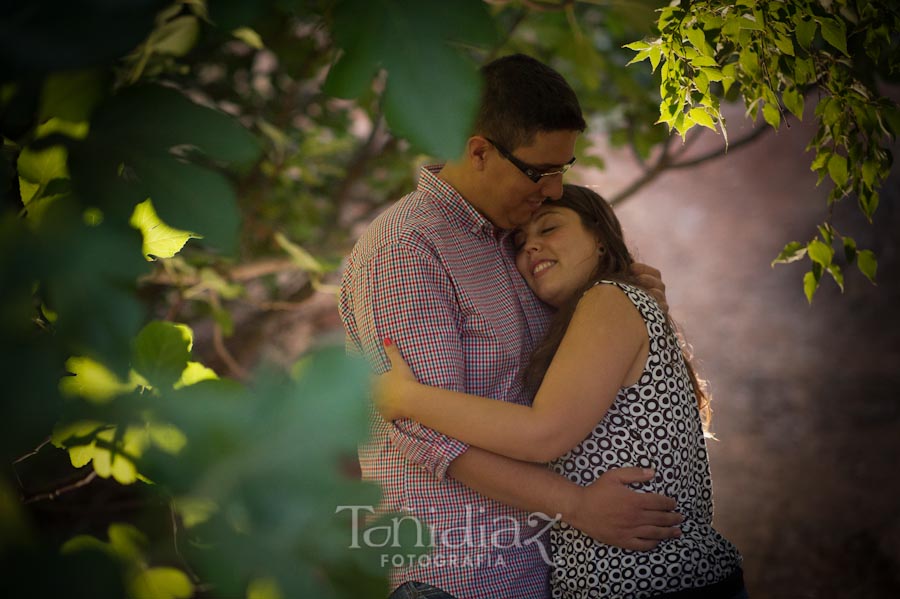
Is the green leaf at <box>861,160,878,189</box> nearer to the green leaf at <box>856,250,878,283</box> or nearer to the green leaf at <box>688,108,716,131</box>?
the green leaf at <box>856,250,878,283</box>

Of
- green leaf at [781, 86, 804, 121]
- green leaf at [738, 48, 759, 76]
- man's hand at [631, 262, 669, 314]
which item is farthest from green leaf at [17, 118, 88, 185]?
man's hand at [631, 262, 669, 314]

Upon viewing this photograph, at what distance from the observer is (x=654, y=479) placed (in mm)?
1720

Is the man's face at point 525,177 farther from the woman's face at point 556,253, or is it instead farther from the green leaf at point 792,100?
the green leaf at point 792,100

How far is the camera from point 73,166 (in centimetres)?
47

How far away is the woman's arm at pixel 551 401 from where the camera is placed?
1567mm

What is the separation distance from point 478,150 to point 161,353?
4.57 ft

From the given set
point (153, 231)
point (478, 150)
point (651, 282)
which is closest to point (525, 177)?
point (478, 150)

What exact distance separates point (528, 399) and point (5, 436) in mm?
1537

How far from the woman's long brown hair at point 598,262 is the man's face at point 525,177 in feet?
0.37

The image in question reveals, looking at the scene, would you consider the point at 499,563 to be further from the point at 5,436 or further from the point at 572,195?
the point at 5,436

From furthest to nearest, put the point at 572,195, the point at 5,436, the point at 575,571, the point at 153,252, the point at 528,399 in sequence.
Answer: the point at 572,195 < the point at 528,399 < the point at 575,571 < the point at 153,252 < the point at 5,436

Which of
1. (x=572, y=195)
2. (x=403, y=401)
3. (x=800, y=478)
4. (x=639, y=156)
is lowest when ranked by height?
(x=800, y=478)

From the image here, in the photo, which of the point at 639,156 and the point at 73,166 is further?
the point at 639,156

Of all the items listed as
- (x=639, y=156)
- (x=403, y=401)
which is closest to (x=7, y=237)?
(x=403, y=401)
